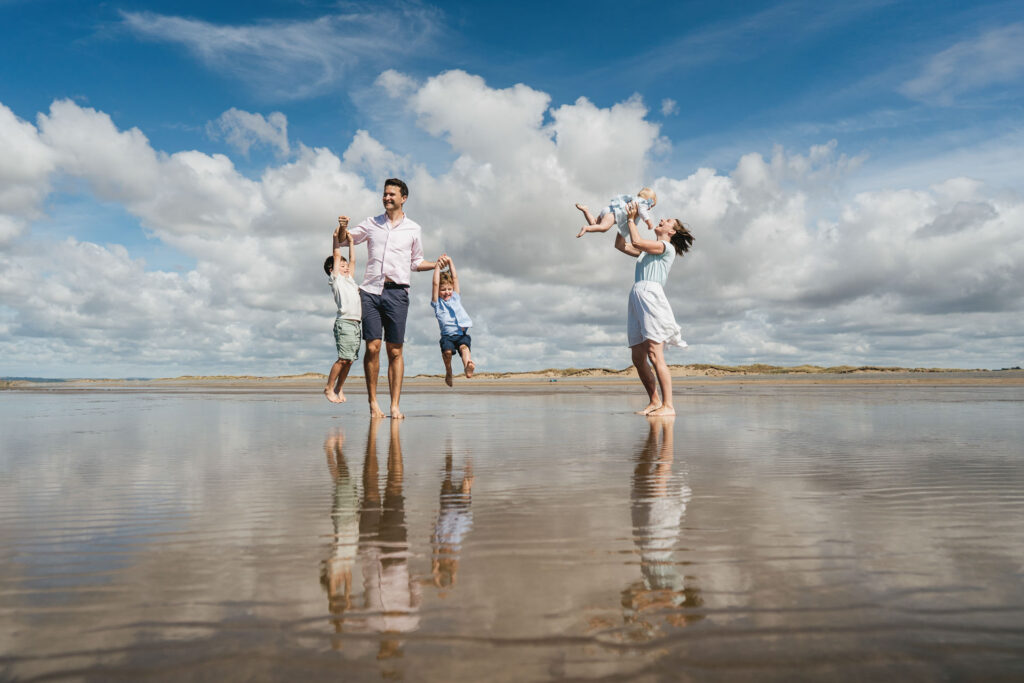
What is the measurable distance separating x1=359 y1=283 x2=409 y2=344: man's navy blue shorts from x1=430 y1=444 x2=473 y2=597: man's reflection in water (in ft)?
13.4

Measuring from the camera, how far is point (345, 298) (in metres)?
9.04

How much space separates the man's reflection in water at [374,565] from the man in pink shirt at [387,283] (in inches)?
165

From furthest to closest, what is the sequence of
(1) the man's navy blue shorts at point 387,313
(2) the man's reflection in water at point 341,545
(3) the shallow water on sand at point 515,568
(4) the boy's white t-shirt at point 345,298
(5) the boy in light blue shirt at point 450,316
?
(4) the boy's white t-shirt at point 345,298 → (5) the boy in light blue shirt at point 450,316 → (1) the man's navy blue shorts at point 387,313 → (2) the man's reflection in water at point 341,545 → (3) the shallow water on sand at point 515,568

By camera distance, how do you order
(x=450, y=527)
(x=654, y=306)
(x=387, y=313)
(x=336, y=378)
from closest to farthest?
(x=450, y=527)
(x=387, y=313)
(x=654, y=306)
(x=336, y=378)

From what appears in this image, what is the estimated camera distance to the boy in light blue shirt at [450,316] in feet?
27.0

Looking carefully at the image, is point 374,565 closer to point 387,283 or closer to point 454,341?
point 387,283

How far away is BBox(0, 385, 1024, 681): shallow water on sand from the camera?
1.19 meters

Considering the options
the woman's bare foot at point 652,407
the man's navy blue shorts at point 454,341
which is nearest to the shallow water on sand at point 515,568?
the woman's bare foot at point 652,407

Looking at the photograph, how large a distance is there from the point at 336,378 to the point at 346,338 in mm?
919

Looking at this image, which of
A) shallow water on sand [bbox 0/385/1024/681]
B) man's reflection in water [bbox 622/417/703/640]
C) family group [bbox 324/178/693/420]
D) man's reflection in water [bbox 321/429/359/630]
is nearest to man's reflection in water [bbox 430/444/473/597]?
shallow water on sand [bbox 0/385/1024/681]

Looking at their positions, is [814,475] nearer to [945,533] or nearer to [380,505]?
[945,533]

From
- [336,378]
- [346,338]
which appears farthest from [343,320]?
[336,378]

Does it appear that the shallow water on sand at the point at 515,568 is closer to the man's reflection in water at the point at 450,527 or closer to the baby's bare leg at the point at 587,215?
the man's reflection in water at the point at 450,527

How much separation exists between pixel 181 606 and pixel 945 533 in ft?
7.51
